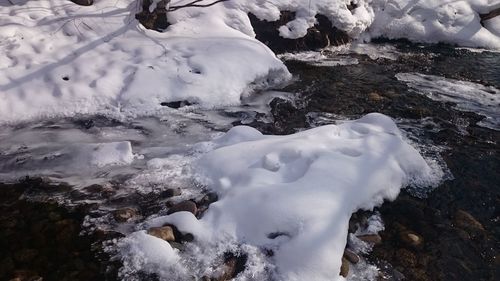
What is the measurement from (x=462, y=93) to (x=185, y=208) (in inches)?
183

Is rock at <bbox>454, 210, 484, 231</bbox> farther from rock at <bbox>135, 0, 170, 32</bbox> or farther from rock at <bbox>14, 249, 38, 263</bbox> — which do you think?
rock at <bbox>135, 0, 170, 32</bbox>

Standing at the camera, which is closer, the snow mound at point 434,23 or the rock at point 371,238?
the rock at point 371,238

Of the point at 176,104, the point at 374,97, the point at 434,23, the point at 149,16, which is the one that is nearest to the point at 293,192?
the point at 176,104

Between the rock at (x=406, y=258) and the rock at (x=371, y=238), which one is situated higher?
the rock at (x=406, y=258)

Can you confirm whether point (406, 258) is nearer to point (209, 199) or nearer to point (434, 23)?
point (209, 199)

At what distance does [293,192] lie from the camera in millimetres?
2951

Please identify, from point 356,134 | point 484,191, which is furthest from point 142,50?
point 484,191

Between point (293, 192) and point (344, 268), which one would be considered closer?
point (344, 268)

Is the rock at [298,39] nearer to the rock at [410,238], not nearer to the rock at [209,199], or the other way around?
the rock at [209,199]

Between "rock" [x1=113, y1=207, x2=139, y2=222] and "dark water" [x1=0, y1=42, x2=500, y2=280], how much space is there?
8 cm

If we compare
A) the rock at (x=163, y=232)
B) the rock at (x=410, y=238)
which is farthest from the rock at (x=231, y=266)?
the rock at (x=410, y=238)

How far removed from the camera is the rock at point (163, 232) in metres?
2.75

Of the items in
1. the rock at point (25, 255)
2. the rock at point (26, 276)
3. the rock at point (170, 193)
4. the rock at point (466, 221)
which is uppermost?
the rock at point (466, 221)

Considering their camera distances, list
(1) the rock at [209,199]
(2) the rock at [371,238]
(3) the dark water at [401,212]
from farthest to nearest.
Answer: (1) the rock at [209,199]
(2) the rock at [371,238]
(3) the dark water at [401,212]
